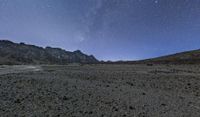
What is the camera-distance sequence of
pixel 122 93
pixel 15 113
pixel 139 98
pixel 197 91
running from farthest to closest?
pixel 197 91 → pixel 122 93 → pixel 139 98 → pixel 15 113

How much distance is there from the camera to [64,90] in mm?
13797

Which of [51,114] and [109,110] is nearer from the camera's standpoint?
[51,114]

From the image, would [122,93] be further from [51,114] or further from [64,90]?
[51,114]

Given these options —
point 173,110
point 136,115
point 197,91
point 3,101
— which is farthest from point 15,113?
point 197,91

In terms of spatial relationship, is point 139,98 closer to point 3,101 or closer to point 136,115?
point 136,115

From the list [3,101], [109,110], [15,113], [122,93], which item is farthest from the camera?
[122,93]

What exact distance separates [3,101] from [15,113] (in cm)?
193

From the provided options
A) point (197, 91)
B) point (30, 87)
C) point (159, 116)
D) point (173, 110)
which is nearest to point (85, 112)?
point (159, 116)

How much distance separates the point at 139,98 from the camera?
41.8 feet

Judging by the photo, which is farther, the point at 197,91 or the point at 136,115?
the point at 197,91

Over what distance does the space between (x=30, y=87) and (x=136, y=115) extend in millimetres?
6722

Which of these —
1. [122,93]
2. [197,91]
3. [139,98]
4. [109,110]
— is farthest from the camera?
[197,91]

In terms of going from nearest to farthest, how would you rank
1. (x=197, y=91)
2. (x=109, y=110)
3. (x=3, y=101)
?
(x=109, y=110), (x=3, y=101), (x=197, y=91)

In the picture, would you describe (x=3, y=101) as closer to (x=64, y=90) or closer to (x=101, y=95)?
(x=64, y=90)
